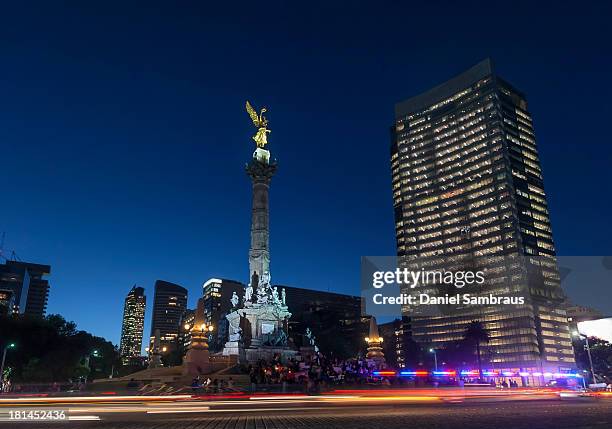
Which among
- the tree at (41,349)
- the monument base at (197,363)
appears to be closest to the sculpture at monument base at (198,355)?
the monument base at (197,363)

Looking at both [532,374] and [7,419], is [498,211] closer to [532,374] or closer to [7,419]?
[532,374]

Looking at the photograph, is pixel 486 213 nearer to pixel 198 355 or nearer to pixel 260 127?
pixel 260 127

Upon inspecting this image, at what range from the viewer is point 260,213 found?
61.0 m

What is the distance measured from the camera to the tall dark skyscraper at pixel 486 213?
406 feet

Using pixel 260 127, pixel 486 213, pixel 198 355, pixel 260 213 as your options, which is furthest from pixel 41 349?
pixel 486 213

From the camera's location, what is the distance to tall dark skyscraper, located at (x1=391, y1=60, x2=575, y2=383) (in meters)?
124

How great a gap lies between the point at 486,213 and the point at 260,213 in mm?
92146

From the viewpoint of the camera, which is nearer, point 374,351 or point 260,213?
point 374,351

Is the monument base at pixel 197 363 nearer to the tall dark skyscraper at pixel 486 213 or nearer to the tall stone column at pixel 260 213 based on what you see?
the tall stone column at pixel 260 213

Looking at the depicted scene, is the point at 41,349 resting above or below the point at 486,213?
below

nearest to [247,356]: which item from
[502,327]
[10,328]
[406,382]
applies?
[406,382]

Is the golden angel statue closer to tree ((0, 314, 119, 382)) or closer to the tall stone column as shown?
the tall stone column

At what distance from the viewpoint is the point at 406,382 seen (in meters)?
36.6

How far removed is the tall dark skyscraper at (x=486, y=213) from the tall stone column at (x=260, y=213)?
271 ft
